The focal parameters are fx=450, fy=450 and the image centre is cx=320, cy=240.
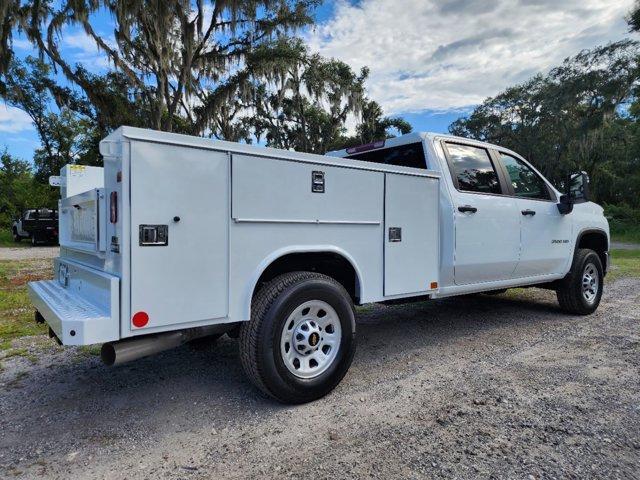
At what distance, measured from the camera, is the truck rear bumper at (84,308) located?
2.49 m

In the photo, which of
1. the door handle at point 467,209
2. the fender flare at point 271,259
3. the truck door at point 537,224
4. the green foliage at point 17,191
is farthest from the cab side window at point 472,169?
the green foliage at point 17,191

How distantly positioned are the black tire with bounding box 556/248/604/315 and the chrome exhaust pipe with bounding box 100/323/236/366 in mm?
5000

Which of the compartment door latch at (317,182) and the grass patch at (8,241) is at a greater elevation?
the compartment door latch at (317,182)

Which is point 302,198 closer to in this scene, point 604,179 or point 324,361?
point 324,361

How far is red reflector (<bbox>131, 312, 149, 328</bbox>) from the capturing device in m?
2.61

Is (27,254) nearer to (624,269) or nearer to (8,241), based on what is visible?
(8,241)

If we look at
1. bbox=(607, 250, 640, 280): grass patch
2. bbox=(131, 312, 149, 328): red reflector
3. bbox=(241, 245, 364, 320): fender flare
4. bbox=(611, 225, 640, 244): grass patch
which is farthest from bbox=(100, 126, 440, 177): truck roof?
bbox=(611, 225, 640, 244): grass patch

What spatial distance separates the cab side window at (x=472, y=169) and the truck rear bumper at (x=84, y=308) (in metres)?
3.37

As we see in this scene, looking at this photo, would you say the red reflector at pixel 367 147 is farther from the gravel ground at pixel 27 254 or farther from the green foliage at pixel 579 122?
the green foliage at pixel 579 122

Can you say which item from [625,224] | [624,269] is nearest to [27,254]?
[624,269]

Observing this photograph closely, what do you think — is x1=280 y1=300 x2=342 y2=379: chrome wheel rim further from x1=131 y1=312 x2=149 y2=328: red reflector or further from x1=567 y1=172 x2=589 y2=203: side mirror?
x1=567 y1=172 x2=589 y2=203: side mirror

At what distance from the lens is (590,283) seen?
20.3 ft

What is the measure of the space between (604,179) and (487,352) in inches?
1589

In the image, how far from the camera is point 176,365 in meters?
4.17
